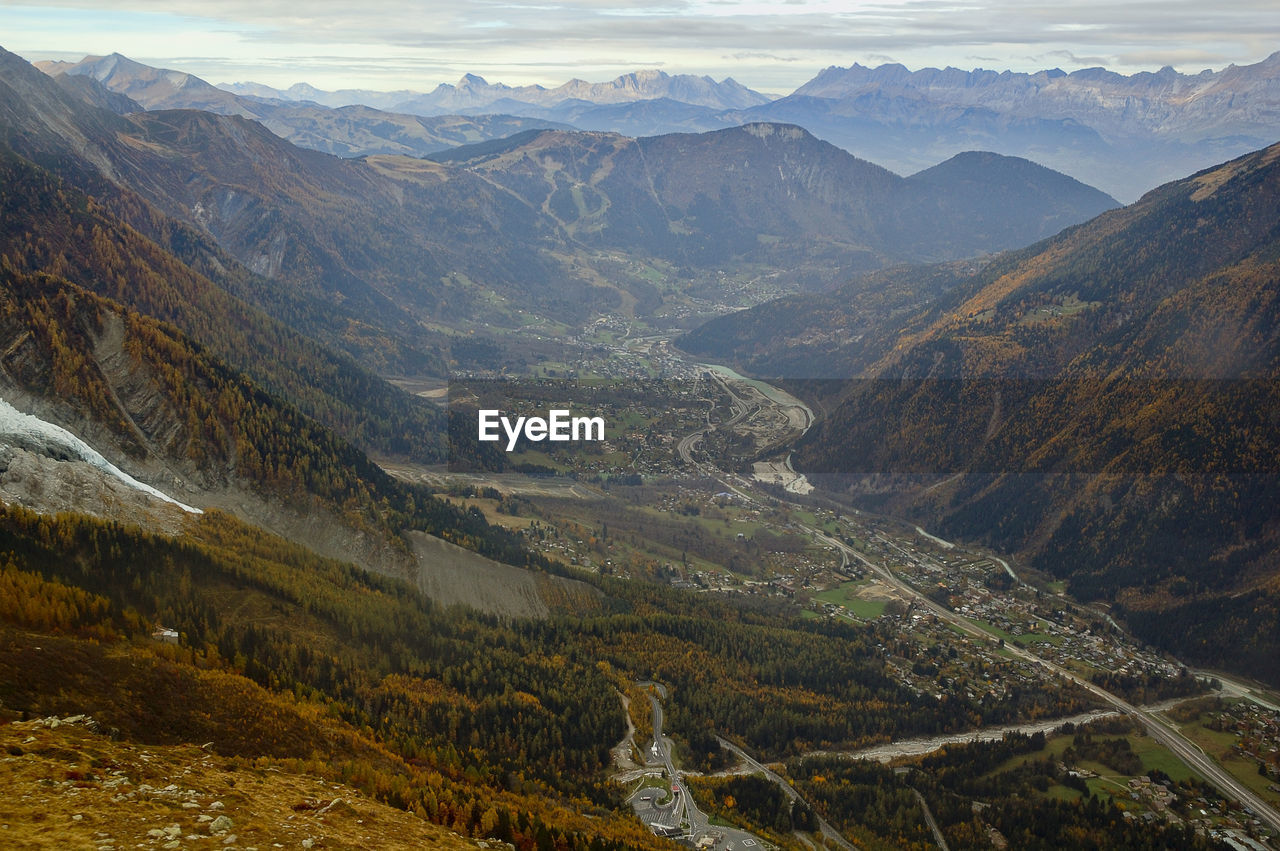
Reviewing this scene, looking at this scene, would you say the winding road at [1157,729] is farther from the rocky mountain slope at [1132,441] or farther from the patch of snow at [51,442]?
the patch of snow at [51,442]

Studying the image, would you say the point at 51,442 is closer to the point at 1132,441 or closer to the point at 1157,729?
the point at 1157,729

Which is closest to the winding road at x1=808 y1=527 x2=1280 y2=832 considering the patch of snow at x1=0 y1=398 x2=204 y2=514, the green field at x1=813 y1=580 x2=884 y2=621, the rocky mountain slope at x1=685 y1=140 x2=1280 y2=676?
the green field at x1=813 y1=580 x2=884 y2=621

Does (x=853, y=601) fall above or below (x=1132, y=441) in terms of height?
below

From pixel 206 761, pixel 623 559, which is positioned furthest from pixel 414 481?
pixel 206 761

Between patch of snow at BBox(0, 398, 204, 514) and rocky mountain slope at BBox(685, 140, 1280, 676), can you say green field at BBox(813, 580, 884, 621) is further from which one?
patch of snow at BBox(0, 398, 204, 514)

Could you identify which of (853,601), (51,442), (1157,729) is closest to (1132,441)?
(853,601)

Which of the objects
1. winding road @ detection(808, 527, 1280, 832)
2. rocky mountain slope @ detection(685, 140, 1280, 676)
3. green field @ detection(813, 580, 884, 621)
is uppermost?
rocky mountain slope @ detection(685, 140, 1280, 676)

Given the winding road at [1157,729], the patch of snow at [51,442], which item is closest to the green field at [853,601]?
the winding road at [1157,729]

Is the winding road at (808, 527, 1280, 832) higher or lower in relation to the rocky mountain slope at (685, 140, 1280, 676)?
lower
